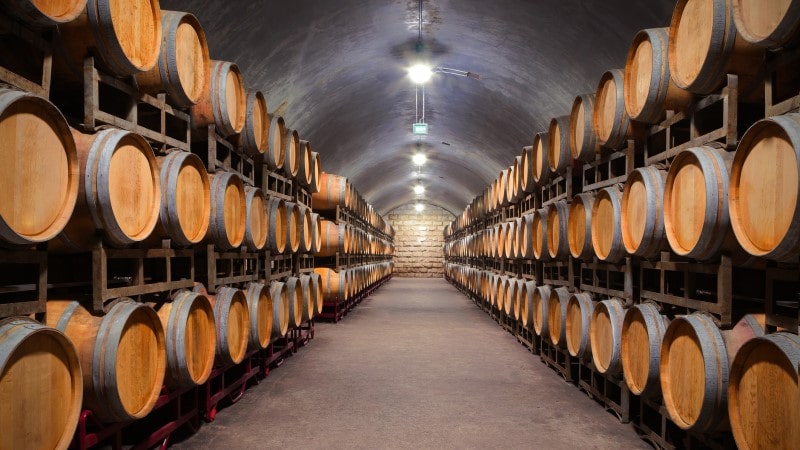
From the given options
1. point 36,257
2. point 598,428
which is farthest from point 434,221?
point 36,257

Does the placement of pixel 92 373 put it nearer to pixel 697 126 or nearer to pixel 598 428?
pixel 598 428

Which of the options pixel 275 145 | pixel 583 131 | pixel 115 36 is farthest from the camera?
pixel 275 145

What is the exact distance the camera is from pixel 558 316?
6.31 meters

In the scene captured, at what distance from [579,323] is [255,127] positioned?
4.08m

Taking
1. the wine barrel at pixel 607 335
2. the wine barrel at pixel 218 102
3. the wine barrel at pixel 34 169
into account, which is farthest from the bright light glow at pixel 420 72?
the wine barrel at pixel 34 169

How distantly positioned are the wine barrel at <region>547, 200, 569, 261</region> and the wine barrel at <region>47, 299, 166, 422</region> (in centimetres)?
451

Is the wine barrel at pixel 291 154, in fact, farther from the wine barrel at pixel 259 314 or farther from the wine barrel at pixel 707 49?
the wine barrel at pixel 707 49

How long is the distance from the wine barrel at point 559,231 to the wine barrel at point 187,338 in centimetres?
395

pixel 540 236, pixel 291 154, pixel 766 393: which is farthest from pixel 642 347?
pixel 291 154

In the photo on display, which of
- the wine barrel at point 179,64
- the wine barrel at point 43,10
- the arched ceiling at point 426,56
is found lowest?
the wine barrel at point 43,10

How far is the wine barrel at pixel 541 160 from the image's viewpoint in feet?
23.6

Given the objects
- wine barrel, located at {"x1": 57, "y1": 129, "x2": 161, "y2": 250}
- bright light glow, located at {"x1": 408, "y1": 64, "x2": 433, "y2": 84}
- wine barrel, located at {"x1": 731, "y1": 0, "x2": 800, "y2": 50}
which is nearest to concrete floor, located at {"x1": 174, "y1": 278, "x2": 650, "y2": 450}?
wine barrel, located at {"x1": 57, "y1": 129, "x2": 161, "y2": 250}

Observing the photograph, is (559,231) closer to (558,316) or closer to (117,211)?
(558,316)

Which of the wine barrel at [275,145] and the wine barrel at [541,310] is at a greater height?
the wine barrel at [275,145]
